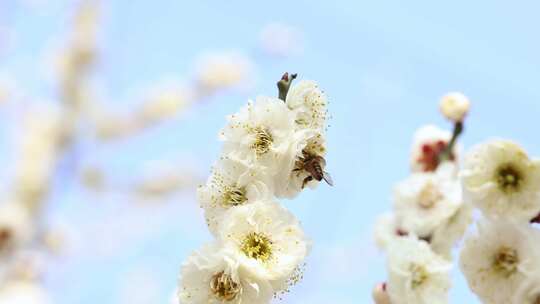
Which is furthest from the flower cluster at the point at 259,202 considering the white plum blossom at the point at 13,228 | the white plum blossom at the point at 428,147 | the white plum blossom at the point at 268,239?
the white plum blossom at the point at 13,228

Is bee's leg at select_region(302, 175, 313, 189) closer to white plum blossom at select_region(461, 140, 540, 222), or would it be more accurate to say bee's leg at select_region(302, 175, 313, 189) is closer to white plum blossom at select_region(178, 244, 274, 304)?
white plum blossom at select_region(178, 244, 274, 304)

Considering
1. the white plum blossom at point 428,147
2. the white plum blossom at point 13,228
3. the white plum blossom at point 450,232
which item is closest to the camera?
the white plum blossom at point 450,232

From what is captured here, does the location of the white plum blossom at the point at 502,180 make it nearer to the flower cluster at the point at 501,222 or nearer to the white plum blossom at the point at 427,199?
the flower cluster at the point at 501,222

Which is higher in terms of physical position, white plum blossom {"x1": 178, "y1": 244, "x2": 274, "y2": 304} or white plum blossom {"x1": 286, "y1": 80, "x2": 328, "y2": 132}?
white plum blossom {"x1": 286, "y1": 80, "x2": 328, "y2": 132}

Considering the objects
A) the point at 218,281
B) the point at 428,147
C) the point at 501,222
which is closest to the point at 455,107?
the point at 428,147

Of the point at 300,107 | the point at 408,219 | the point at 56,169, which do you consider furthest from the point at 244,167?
the point at 56,169

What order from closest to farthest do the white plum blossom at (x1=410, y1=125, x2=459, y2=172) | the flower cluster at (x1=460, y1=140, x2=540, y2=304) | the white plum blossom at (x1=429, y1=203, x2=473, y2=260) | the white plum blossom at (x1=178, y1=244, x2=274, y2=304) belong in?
1. the white plum blossom at (x1=178, y1=244, x2=274, y2=304)
2. the flower cluster at (x1=460, y1=140, x2=540, y2=304)
3. the white plum blossom at (x1=429, y1=203, x2=473, y2=260)
4. the white plum blossom at (x1=410, y1=125, x2=459, y2=172)

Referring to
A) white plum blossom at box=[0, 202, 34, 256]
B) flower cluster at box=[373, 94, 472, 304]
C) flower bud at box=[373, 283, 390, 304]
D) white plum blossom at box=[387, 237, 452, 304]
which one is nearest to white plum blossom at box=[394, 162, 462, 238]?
flower cluster at box=[373, 94, 472, 304]

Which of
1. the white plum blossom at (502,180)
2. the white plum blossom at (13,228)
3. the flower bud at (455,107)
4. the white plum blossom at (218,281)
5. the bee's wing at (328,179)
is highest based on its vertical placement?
the white plum blossom at (13,228)
